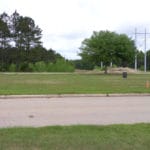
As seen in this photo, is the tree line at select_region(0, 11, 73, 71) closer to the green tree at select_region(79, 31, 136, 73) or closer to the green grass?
the green tree at select_region(79, 31, 136, 73)

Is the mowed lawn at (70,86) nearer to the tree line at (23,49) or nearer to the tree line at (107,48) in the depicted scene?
the tree line at (107,48)

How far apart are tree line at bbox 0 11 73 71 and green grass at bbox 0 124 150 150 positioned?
247 ft

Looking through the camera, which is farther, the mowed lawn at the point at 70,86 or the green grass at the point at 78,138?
the mowed lawn at the point at 70,86

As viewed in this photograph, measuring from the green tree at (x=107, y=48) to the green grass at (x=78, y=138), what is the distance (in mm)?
49176

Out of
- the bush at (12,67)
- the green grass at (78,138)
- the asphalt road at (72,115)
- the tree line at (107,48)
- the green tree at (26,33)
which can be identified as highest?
the green tree at (26,33)

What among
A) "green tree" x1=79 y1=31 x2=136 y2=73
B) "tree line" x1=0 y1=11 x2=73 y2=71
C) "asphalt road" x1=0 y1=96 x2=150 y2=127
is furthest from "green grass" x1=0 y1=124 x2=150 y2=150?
"tree line" x1=0 y1=11 x2=73 y2=71

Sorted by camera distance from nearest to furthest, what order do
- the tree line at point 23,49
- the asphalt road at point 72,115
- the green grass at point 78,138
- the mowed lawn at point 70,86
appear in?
the green grass at point 78,138, the asphalt road at point 72,115, the mowed lawn at point 70,86, the tree line at point 23,49

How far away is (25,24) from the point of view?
86.8m

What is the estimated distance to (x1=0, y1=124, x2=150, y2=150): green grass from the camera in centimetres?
650

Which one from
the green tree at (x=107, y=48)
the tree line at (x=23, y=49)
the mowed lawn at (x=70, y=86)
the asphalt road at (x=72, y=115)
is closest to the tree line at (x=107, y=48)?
the green tree at (x=107, y=48)

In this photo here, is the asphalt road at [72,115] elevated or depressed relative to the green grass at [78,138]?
depressed

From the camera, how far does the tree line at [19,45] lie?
8488 centimetres

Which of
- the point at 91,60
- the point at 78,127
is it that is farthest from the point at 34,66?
the point at 78,127

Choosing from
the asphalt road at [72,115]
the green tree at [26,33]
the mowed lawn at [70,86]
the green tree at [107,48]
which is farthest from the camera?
the green tree at [26,33]
